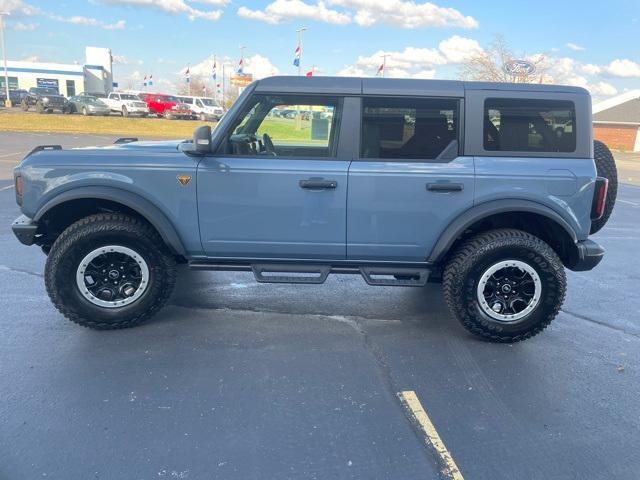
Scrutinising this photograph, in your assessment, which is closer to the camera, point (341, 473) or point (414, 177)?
point (341, 473)

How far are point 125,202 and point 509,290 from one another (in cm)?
302

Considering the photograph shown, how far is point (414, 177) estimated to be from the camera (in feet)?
13.1

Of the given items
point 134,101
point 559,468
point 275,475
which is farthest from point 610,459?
point 134,101

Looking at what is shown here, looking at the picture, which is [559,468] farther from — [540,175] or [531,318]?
[540,175]

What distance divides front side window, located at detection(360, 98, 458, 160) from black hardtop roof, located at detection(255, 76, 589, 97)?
0.07 m

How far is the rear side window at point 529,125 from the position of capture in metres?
4.04

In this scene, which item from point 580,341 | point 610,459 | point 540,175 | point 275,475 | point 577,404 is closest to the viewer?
point 275,475

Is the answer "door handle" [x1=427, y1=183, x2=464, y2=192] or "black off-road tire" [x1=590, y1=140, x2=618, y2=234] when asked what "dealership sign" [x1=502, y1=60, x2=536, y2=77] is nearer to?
"black off-road tire" [x1=590, y1=140, x2=618, y2=234]

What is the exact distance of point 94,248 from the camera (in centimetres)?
411

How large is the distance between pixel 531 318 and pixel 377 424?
1.78 metres

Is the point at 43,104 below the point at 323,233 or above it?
above

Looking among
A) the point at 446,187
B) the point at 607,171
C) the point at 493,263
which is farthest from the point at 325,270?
the point at 607,171

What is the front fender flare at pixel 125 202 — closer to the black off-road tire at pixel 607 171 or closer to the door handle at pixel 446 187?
the door handle at pixel 446 187

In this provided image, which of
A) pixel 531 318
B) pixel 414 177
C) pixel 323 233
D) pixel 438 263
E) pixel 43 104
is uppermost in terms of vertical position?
pixel 43 104
